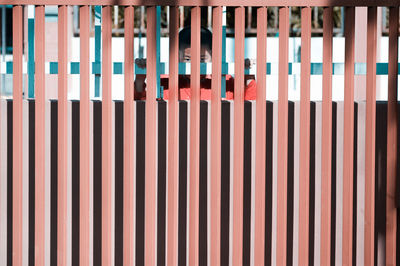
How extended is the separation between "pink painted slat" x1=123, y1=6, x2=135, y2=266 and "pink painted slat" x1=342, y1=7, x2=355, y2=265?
101cm

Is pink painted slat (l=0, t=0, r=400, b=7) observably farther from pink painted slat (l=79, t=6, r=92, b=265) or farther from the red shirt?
the red shirt

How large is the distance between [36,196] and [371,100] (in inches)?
65.1

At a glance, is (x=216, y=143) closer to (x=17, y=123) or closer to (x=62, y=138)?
(x=62, y=138)

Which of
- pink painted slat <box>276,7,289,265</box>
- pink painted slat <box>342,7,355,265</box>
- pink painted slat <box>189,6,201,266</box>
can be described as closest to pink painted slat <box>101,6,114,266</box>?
pink painted slat <box>189,6,201,266</box>

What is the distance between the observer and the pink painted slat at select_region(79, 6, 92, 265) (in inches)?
103

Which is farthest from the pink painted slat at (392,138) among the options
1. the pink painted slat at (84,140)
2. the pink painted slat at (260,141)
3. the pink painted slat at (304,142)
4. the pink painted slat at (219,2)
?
the pink painted slat at (84,140)

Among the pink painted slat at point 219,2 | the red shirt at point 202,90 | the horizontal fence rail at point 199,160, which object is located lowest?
the horizontal fence rail at point 199,160

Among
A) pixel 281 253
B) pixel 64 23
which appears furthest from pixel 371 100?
pixel 64 23

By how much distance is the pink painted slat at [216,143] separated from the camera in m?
2.60

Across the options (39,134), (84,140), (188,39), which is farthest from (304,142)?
(188,39)

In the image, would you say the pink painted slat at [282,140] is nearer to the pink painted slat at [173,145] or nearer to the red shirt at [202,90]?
the pink painted slat at [173,145]

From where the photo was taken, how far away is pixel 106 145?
2631 mm

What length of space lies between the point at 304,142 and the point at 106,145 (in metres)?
0.94

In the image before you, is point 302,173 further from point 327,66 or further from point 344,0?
point 344,0
